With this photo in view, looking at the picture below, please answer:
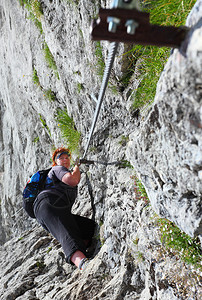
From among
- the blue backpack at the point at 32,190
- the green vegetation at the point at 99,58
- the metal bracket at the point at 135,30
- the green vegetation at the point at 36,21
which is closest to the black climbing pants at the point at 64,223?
the blue backpack at the point at 32,190

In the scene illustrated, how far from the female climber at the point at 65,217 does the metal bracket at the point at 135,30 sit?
3.19 meters

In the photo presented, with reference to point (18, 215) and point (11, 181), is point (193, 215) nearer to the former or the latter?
point (18, 215)

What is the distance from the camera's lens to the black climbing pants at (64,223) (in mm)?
4156

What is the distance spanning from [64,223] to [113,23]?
3.56m

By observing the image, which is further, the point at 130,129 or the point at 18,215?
the point at 18,215

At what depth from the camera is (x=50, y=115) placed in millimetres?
6906

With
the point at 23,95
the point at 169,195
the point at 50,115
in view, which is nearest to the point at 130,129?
the point at 169,195

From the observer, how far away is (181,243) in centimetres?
257

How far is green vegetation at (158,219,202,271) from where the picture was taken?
7.99 ft

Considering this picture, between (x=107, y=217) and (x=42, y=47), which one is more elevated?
(x=42, y=47)

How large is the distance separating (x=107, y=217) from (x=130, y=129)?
140cm

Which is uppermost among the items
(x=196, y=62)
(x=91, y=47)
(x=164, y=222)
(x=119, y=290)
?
(x=91, y=47)

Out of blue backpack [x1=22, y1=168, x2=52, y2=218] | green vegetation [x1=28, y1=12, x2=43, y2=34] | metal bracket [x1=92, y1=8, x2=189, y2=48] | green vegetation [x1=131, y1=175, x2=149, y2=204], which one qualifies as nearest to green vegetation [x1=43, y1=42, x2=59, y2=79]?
green vegetation [x1=28, y1=12, x2=43, y2=34]

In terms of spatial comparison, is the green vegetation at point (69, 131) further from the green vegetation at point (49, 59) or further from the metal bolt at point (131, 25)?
the metal bolt at point (131, 25)
